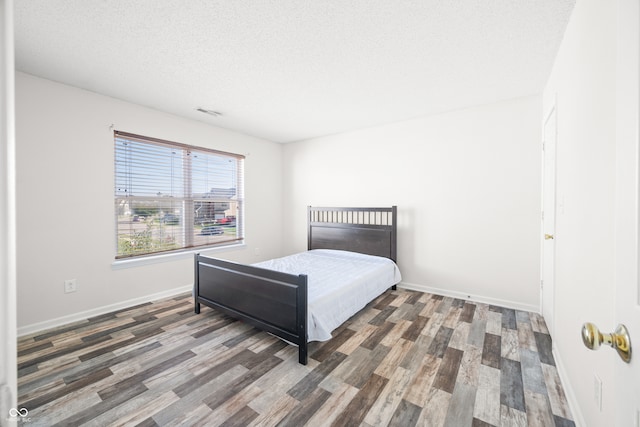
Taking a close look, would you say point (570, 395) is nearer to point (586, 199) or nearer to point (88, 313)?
point (586, 199)

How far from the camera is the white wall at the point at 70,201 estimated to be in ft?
8.20

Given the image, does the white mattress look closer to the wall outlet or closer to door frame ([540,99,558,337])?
door frame ([540,99,558,337])

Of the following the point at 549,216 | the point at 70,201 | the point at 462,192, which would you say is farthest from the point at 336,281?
the point at 70,201

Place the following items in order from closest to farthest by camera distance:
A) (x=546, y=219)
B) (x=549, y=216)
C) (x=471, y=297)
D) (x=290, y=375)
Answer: (x=290, y=375)
(x=549, y=216)
(x=546, y=219)
(x=471, y=297)

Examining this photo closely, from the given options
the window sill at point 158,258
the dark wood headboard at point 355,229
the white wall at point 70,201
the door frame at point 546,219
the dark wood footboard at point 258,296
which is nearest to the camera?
the dark wood footboard at point 258,296

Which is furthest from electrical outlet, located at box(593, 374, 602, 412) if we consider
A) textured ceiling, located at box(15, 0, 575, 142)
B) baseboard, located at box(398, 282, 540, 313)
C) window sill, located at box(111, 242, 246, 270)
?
window sill, located at box(111, 242, 246, 270)

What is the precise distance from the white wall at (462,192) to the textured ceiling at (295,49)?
0.38m

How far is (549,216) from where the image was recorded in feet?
8.08

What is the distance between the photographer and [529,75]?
2531 millimetres

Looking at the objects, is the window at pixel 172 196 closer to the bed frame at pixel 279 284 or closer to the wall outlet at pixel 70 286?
the wall outlet at pixel 70 286

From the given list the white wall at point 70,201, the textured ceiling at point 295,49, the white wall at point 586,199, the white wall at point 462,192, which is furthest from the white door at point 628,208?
the white wall at point 70,201

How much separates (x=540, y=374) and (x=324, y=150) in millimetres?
3819

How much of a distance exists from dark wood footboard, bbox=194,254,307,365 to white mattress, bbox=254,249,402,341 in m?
0.14

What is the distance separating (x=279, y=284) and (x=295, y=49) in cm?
189
